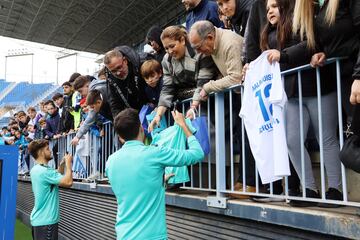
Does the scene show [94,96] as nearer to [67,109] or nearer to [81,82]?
[81,82]

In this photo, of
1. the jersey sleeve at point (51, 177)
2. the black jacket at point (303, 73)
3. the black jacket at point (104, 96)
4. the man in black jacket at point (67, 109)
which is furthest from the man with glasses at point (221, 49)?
the man in black jacket at point (67, 109)

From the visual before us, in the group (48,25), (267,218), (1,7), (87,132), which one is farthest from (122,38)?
(267,218)

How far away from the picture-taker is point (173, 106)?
13.4 feet

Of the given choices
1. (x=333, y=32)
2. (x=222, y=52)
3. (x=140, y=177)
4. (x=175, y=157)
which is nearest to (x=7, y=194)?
(x=140, y=177)

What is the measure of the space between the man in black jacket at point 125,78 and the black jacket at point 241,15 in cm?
123

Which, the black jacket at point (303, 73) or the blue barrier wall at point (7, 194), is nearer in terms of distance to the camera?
the black jacket at point (303, 73)

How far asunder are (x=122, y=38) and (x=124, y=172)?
992 inches

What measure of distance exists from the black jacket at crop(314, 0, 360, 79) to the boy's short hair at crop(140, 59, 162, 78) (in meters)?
1.92

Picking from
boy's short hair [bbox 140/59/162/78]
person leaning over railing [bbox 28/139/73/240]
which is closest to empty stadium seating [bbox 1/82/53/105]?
person leaning over railing [bbox 28/139/73/240]

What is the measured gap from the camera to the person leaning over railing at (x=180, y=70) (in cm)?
348

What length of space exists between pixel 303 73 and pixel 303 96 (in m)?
0.15

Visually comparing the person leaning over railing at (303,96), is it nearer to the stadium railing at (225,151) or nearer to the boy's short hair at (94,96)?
the stadium railing at (225,151)

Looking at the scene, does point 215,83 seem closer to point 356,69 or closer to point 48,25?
point 356,69

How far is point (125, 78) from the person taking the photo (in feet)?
14.1
